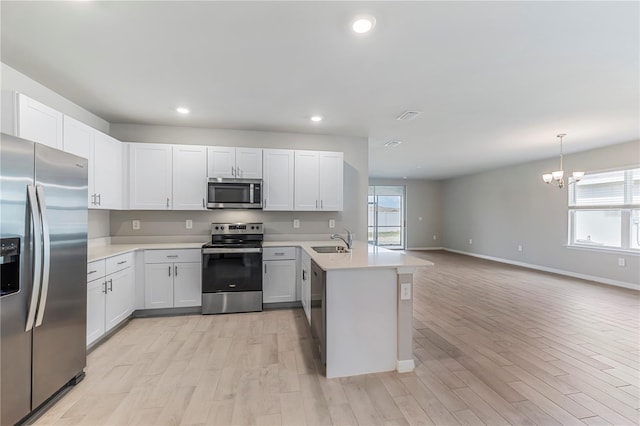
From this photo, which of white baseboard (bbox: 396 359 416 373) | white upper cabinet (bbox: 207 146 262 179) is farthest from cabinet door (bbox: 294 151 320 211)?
white baseboard (bbox: 396 359 416 373)

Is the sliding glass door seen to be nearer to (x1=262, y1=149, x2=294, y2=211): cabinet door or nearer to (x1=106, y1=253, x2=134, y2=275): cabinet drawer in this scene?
(x1=262, y1=149, x2=294, y2=211): cabinet door

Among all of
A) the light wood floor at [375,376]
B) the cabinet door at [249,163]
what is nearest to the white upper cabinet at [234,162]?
the cabinet door at [249,163]

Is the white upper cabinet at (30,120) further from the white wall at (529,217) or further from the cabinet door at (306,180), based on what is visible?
the white wall at (529,217)

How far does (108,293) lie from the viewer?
2893 millimetres

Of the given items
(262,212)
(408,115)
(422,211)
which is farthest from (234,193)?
(422,211)

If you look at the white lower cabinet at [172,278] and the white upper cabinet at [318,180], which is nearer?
the white lower cabinet at [172,278]

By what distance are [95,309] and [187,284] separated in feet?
3.37

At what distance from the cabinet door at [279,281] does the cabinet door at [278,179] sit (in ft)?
2.60

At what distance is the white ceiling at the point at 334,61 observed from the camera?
177cm

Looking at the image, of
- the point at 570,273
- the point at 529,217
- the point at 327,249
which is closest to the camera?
the point at 327,249

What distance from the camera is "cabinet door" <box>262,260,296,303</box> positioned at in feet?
12.5

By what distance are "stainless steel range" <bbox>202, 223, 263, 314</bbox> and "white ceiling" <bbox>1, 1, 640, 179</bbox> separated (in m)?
1.71

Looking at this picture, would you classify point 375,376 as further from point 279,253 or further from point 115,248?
point 115,248

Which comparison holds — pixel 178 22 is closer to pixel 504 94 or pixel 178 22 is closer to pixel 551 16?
pixel 551 16
